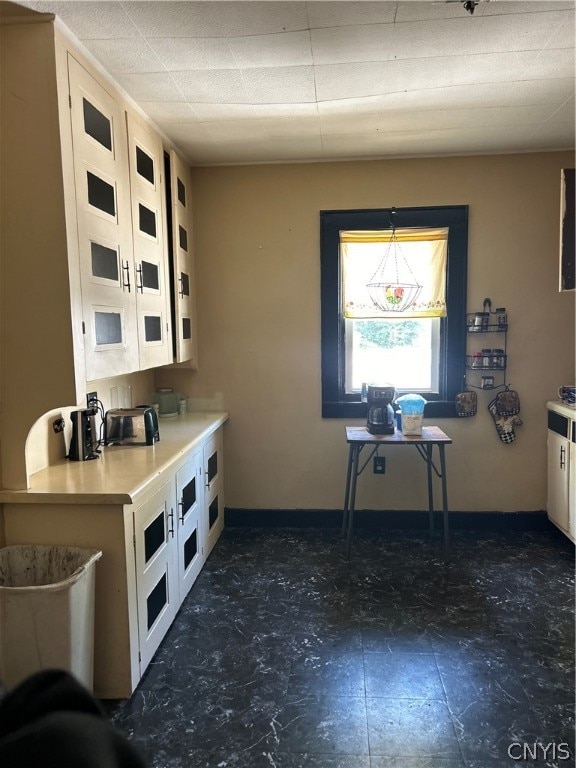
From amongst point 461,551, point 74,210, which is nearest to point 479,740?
point 461,551

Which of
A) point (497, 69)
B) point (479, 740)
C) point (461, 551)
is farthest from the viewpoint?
point (461, 551)

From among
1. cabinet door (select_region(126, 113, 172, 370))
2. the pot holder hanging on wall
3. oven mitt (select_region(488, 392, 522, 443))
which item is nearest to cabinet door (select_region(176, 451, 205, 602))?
cabinet door (select_region(126, 113, 172, 370))

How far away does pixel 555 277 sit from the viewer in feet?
11.4

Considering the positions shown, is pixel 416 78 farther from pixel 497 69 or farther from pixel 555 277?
pixel 555 277

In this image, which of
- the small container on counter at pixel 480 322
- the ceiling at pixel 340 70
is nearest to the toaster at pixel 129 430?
the ceiling at pixel 340 70

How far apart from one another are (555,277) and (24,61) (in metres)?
3.19

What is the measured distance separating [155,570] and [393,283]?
2338mm

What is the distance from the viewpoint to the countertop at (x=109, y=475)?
1.92 metres

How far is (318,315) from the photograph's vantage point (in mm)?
3605

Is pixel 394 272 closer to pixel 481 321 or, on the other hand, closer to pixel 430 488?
pixel 481 321

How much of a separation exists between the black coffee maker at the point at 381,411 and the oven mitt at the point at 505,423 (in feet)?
2.50

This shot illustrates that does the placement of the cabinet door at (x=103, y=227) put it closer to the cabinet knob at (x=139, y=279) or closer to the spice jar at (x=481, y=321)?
the cabinet knob at (x=139, y=279)

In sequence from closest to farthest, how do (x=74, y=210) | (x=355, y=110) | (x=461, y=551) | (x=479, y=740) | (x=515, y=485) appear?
(x=479, y=740), (x=74, y=210), (x=355, y=110), (x=461, y=551), (x=515, y=485)

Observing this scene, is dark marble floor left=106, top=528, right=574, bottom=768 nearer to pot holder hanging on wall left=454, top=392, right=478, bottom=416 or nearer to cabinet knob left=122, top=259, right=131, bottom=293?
pot holder hanging on wall left=454, top=392, right=478, bottom=416
